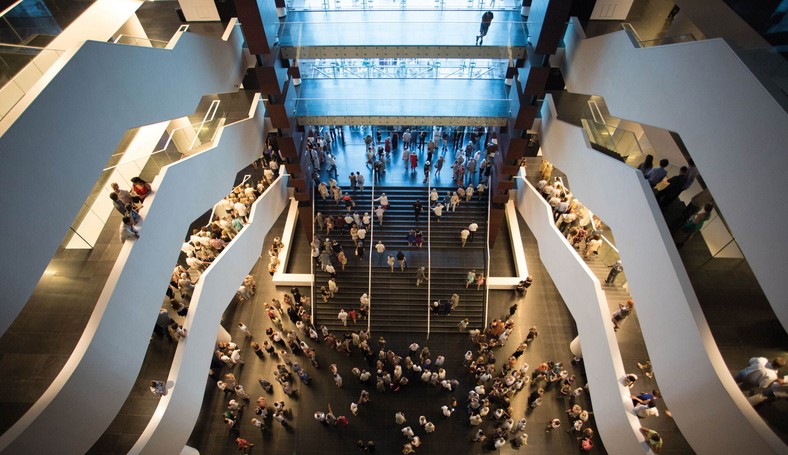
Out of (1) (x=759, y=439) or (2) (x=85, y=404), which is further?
(2) (x=85, y=404)

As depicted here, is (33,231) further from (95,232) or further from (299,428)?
(299,428)

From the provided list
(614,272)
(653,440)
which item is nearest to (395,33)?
(614,272)

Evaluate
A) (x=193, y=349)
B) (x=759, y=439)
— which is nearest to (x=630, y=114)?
(x=759, y=439)

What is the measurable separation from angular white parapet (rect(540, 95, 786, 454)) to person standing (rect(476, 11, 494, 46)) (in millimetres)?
5129

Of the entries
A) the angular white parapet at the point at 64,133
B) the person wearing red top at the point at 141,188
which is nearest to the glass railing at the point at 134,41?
the angular white parapet at the point at 64,133

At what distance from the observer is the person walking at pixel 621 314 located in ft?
34.4

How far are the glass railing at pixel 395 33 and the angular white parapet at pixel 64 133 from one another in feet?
14.0

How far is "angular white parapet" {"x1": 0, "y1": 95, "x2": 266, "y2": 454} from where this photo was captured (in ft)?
21.2

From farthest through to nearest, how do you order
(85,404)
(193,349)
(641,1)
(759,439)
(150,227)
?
(641,1), (193,349), (150,227), (85,404), (759,439)

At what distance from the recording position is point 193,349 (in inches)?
408

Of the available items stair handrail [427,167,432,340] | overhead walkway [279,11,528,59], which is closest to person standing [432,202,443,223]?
stair handrail [427,167,432,340]

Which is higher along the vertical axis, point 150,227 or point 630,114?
point 630,114

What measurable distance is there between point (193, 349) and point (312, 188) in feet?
28.0

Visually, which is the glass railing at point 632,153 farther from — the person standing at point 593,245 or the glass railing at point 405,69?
the glass railing at point 405,69
